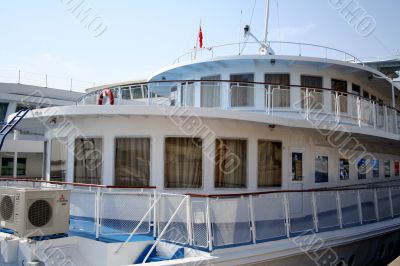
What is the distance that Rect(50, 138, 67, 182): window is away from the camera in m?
10.6

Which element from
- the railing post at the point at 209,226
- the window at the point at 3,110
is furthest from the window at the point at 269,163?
the window at the point at 3,110

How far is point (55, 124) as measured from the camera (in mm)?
10750

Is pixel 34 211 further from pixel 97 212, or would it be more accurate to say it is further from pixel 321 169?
pixel 321 169

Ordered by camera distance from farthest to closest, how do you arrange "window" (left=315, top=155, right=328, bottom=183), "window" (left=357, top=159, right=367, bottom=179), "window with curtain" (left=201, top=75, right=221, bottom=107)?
1. "window" (left=357, top=159, right=367, bottom=179)
2. "window" (left=315, top=155, right=328, bottom=183)
3. "window with curtain" (left=201, top=75, right=221, bottom=107)

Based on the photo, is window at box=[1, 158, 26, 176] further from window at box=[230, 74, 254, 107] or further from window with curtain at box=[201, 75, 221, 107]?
window at box=[230, 74, 254, 107]

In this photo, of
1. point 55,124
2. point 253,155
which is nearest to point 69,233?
point 55,124

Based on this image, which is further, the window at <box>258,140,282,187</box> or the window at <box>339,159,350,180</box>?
the window at <box>339,159,350,180</box>

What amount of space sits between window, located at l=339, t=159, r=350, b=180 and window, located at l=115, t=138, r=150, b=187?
6.92 m

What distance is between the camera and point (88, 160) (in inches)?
397

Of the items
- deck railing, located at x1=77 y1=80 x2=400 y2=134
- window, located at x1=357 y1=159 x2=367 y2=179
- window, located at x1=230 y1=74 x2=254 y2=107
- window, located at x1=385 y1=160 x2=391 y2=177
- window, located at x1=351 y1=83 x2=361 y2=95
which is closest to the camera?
deck railing, located at x1=77 y1=80 x2=400 y2=134

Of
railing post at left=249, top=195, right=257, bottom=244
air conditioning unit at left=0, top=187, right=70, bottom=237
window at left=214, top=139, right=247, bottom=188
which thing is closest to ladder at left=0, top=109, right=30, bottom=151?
air conditioning unit at left=0, top=187, right=70, bottom=237

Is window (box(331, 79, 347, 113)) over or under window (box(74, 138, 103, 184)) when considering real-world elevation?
over

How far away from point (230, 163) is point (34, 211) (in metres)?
5.31

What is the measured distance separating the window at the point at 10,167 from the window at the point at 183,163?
22.8 m
